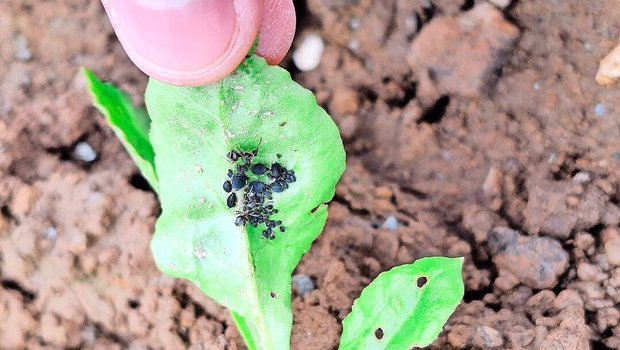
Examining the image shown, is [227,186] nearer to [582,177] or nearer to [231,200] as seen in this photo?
[231,200]

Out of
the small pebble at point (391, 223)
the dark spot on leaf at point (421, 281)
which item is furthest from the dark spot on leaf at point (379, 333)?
the small pebble at point (391, 223)

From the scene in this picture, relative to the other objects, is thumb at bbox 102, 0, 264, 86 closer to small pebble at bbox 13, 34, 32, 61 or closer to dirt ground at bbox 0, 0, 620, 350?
dirt ground at bbox 0, 0, 620, 350

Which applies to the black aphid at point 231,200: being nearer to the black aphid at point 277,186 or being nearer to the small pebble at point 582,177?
the black aphid at point 277,186

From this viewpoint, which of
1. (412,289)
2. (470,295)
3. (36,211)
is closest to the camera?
(412,289)

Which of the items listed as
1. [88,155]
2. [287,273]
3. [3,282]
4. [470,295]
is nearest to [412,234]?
[470,295]

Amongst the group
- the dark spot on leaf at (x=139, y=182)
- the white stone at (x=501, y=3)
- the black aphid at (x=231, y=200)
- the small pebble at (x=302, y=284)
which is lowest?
the small pebble at (x=302, y=284)

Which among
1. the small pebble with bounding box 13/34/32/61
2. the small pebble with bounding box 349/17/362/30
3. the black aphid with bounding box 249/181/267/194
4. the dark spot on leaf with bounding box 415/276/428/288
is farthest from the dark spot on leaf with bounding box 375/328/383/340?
the small pebble with bounding box 13/34/32/61

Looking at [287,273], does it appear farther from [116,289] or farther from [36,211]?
[36,211]
